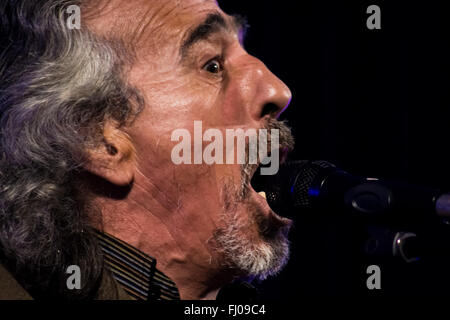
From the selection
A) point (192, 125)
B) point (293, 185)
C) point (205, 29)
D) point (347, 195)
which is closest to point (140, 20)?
point (205, 29)

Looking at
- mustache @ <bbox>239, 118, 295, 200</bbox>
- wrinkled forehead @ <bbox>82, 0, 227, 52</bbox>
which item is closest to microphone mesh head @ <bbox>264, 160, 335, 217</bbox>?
mustache @ <bbox>239, 118, 295, 200</bbox>

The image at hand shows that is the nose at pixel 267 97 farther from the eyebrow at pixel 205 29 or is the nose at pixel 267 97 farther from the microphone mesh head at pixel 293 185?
the microphone mesh head at pixel 293 185

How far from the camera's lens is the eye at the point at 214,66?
174cm

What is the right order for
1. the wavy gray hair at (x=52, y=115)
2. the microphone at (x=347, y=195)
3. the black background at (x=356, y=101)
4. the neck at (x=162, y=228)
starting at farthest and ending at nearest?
the black background at (x=356, y=101), the neck at (x=162, y=228), the wavy gray hair at (x=52, y=115), the microphone at (x=347, y=195)

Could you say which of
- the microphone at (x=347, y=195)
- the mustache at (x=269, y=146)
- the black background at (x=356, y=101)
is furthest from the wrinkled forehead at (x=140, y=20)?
the black background at (x=356, y=101)

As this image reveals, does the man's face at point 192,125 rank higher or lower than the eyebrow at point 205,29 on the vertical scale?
lower

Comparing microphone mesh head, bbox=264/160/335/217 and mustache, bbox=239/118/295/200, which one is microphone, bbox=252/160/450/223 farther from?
mustache, bbox=239/118/295/200

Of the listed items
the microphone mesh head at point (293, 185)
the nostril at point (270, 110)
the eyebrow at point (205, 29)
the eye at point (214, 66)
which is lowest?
the microphone mesh head at point (293, 185)

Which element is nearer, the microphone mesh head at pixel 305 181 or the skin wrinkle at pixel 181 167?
the microphone mesh head at pixel 305 181

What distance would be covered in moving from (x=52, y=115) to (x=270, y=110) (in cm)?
70

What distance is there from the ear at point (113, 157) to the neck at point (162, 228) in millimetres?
61

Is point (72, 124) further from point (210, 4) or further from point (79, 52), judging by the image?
point (210, 4)

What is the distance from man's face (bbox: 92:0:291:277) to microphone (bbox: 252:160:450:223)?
32 cm

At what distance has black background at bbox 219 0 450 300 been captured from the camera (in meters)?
2.49
